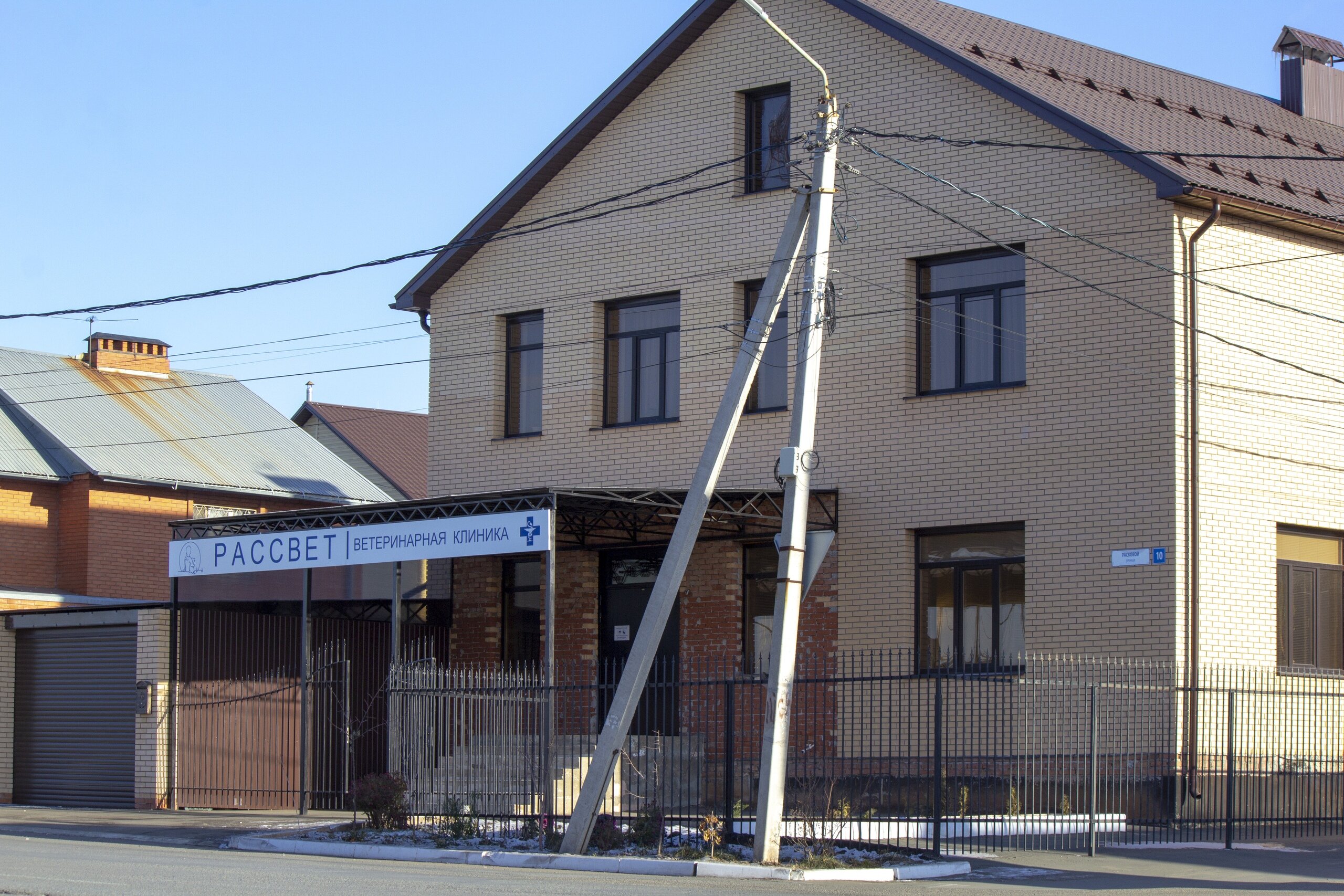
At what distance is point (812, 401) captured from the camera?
14594 mm

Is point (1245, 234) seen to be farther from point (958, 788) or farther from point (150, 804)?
point (150, 804)

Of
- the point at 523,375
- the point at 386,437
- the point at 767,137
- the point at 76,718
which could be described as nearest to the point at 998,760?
the point at 767,137

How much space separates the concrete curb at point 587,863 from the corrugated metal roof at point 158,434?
1528 centimetres

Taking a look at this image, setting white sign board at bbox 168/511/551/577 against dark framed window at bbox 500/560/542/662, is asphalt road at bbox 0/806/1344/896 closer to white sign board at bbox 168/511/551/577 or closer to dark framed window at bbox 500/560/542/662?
white sign board at bbox 168/511/551/577

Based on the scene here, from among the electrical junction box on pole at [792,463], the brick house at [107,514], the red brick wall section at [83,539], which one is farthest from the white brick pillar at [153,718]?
the electrical junction box on pole at [792,463]

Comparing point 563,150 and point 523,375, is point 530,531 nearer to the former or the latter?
point 523,375

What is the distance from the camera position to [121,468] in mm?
30609

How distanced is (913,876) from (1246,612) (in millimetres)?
6619

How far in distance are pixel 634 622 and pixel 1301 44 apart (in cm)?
1310

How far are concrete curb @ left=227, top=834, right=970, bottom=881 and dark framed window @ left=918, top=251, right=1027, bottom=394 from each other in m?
7.11

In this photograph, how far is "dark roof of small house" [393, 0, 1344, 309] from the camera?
19188mm

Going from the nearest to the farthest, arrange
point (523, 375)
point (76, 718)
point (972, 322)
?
1. point (972, 322)
2. point (523, 375)
3. point (76, 718)

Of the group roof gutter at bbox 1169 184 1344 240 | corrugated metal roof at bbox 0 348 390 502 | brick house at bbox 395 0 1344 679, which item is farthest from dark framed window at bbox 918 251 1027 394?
corrugated metal roof at bbox 0 348 390 502

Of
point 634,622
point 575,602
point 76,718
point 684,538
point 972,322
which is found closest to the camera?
point 684,538
